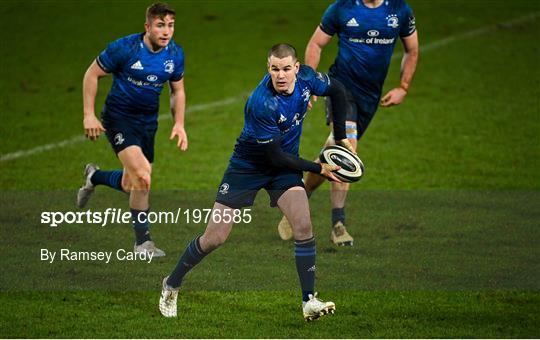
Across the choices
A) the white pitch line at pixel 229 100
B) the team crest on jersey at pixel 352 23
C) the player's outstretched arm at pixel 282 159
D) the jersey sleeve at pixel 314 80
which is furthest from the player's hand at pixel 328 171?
the white pitch line at pixel 229 100

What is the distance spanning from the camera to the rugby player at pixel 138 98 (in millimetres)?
12383

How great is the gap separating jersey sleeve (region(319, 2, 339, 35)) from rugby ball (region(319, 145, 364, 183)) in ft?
9.74

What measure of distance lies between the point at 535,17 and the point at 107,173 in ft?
49.6

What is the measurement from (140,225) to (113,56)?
5.85 ft

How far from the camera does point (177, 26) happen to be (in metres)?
25.2

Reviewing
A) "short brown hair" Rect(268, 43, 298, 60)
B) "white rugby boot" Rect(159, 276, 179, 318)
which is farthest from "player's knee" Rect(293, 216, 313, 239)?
"short brown hair" Rect(268, 43, 298, 60)

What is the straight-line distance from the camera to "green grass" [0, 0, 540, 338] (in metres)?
10.9

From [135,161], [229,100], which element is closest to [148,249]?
[135,161]

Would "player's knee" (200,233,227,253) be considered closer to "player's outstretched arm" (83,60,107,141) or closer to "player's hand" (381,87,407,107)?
"player's outstretched arm" (83,60,107,141)

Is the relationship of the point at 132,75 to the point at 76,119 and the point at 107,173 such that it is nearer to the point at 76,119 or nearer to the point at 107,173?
the point at 107,173

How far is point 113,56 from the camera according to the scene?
40.8 feet

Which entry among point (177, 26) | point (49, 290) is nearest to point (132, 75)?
point (49, 290)

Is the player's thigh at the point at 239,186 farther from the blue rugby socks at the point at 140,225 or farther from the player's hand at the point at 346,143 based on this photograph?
the blue rugby socks at the point at 140,225

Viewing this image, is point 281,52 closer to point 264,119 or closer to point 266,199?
point 264,119
